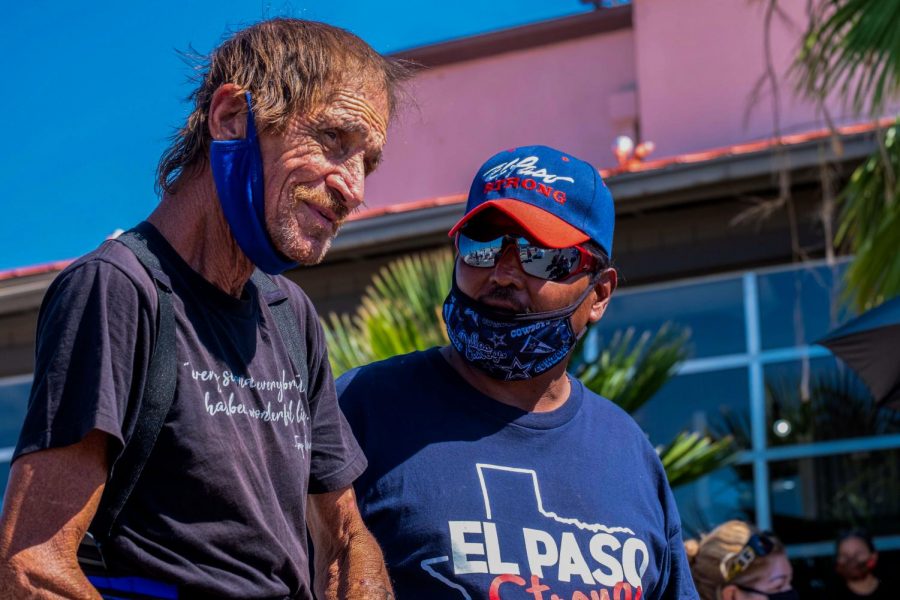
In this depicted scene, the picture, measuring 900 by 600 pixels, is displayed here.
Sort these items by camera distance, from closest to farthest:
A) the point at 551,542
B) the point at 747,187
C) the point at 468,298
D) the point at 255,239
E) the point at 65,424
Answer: the point at 65,424 < the point at 255,239 < the point at 551,542 < the point at 468,298 < the point at 747,187

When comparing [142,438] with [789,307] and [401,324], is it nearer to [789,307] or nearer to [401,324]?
[401,324]

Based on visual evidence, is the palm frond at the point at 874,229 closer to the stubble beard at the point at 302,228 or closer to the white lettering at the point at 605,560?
the white lettering at the point at 605,560

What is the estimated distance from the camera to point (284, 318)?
106 inches

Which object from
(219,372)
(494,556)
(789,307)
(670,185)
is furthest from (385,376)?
(789,307)

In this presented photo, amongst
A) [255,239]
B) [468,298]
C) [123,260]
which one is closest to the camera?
[123,260]

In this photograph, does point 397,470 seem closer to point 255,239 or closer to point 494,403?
point 494,403

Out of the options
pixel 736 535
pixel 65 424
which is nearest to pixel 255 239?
pixel 65 424

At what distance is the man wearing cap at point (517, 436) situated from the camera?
3.01 metres

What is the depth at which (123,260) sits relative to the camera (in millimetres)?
2262

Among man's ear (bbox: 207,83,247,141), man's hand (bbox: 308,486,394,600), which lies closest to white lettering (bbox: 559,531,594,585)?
man's hand (bbox: 308,486,394,600)

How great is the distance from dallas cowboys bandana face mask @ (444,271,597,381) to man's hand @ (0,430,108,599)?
123 cm

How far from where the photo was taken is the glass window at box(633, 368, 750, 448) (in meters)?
10.3

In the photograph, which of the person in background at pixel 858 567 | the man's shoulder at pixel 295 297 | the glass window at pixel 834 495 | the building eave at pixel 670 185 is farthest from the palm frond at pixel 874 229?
the man's shoulder at pixel 295 297

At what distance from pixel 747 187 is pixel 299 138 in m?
7.69
